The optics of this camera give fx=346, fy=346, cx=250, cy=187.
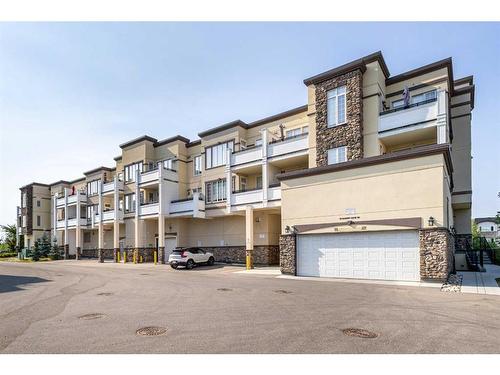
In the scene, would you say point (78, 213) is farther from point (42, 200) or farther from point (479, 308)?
point (479, 308)

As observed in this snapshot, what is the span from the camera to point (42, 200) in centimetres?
5422

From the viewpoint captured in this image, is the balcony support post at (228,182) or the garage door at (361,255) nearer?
the garage door at (361,255)

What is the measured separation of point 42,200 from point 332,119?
4916 centimetres

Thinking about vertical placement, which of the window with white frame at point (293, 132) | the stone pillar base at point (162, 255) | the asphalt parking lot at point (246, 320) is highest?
the window with white frame at point (293, 132)

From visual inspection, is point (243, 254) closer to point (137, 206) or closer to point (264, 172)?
point (264, 172)

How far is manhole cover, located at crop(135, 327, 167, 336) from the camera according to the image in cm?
712

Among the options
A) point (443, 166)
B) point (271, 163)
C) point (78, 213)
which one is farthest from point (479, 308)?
point (78, 213)

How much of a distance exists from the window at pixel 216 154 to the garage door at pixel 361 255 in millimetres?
13285

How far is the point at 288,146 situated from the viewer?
2594 cm

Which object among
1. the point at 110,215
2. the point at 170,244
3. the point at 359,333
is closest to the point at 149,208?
the point at 170,244

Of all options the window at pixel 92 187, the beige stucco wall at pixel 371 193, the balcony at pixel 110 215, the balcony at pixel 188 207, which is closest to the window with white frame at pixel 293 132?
the beige stucco wall at pixel 371 193

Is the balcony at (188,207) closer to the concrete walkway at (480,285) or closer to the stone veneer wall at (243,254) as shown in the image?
the stone veneer wall at (243,254)

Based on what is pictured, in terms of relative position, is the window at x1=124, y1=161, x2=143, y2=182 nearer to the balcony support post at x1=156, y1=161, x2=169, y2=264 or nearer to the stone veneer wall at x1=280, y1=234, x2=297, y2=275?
the balcony support post at x1=156, y1=161, x2=169, y2=264

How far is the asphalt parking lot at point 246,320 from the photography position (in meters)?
6.39
